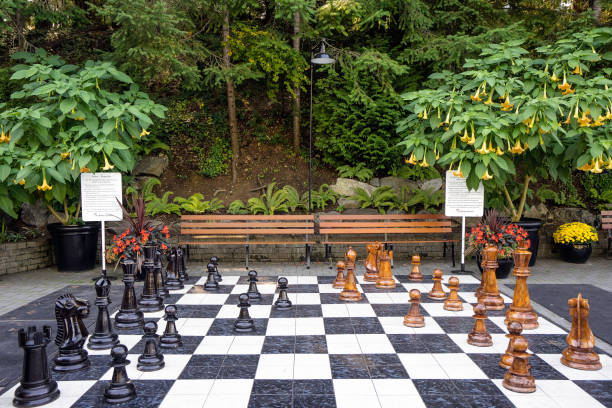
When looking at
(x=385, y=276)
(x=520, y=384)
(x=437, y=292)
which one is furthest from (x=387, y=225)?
(x=520, y=384)

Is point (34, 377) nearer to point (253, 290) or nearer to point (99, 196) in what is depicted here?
point (253, 290)

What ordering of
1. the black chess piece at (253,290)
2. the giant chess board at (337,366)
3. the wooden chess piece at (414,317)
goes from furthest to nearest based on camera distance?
the black chess piece at (253,290) → the wooden chess piece at (414,317) → the giant chess board at (337,366)

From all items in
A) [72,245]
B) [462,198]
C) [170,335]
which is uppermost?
[462,198]

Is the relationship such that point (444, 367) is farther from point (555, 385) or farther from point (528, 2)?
point (528, 2)

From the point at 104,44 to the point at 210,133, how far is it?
4.24 meters

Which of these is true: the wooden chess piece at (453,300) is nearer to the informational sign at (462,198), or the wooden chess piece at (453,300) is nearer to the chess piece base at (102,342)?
the informational sign at (462,198)

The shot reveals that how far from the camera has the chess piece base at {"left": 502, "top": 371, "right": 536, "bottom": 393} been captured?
324 cm

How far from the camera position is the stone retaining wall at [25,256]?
761cm

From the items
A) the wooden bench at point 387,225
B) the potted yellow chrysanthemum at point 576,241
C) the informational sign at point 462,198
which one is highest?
the informational sign at point 462,198

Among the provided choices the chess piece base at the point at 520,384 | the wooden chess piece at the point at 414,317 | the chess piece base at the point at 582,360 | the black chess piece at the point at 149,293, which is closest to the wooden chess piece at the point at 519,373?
the chess piece base at the point at 520,384

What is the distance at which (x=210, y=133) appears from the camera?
38.6 ft

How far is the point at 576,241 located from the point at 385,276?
4403mm

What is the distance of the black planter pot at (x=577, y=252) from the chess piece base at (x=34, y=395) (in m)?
8.55

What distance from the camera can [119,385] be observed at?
10.3 feet
